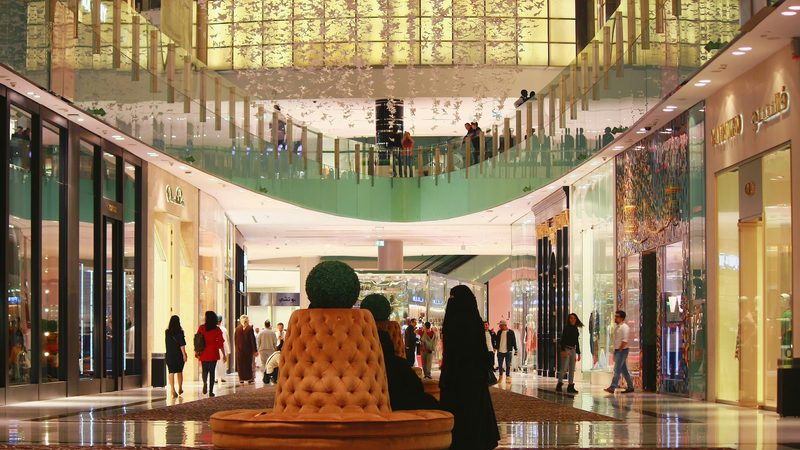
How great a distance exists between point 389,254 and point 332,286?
38842mm

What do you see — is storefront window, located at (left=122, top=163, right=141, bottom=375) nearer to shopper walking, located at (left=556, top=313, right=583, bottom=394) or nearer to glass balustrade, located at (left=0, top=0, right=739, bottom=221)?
glass balustrade, located at (left=0, top=0, right=739, bottom=221)

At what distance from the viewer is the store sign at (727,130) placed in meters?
17.8

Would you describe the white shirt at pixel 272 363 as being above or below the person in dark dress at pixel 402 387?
below

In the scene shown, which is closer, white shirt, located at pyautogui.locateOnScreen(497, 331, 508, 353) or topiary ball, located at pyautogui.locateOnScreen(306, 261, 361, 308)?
topiary ball, located at pyautogui.locateOnScreen(306, 261, 361, 308)

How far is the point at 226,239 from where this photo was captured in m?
36.8

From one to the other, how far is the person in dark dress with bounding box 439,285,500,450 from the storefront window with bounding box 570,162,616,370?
16.3 meters

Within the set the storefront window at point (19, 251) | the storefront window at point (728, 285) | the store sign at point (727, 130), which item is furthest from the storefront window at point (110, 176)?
the storefront window at point (728, 285)

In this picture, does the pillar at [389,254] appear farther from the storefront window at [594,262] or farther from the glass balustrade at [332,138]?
the storefront window at [594,262]

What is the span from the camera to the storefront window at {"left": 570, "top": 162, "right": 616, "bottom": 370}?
84.2ft

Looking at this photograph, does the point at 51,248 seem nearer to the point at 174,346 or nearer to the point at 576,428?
the point at 174,346

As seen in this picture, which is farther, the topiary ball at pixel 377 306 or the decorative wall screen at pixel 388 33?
the decorative wall screen at pixel 388 33

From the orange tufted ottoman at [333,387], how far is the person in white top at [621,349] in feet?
49.2

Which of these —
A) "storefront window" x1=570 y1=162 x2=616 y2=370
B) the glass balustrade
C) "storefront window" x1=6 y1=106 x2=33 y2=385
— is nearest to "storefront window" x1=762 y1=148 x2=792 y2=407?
the glass balustrade

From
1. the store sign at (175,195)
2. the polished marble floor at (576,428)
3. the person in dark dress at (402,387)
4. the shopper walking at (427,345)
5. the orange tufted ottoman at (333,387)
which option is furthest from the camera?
the shopper walking at (427,345)
